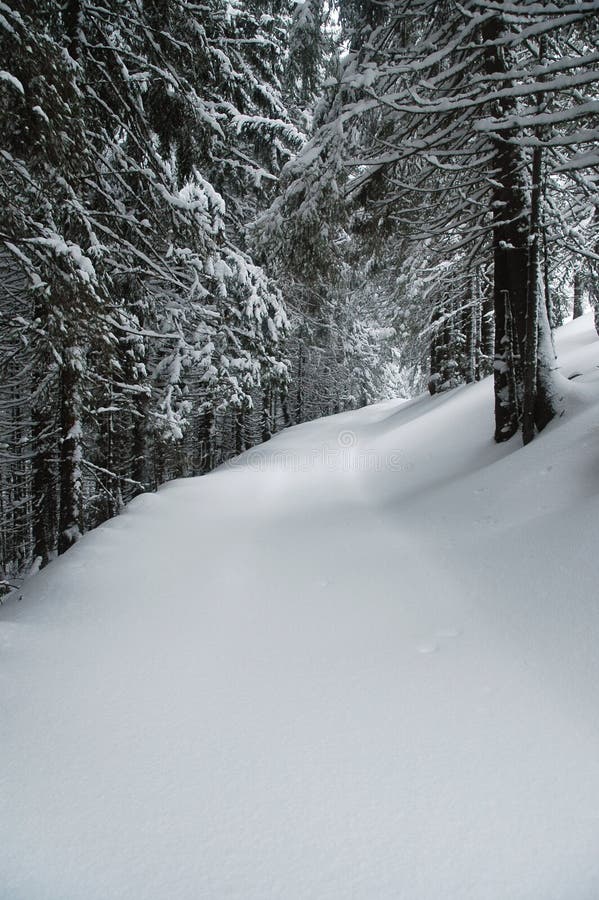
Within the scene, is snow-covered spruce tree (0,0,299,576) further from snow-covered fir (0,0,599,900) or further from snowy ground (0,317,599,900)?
snowy ground (0,317,599,900)

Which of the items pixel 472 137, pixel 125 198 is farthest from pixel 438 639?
pixel 125 198

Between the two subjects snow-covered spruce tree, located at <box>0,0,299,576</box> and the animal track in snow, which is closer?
the animal track in snow

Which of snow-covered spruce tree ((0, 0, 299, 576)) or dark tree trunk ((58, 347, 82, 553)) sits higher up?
snow-covered spruce tree ((0, 0, 299, 576))

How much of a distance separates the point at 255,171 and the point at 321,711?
34.3ft

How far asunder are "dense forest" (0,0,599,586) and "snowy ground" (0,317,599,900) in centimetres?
256

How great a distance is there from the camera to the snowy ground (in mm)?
1577

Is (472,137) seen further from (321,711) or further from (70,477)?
(70,477)

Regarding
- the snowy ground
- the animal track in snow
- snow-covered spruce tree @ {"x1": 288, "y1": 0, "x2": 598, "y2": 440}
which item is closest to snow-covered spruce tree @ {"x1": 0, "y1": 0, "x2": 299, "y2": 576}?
snow-covered spruce tree @ {"x1": 288, "y1": 0, "x2": 598, "y2": 440}

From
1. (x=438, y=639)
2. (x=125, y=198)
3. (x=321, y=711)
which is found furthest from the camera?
(x=125, y=198)

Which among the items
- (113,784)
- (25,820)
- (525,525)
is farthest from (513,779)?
(525,525)

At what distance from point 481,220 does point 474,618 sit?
7.69 meters

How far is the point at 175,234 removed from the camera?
7.12 metres

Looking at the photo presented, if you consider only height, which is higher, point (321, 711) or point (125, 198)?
point (125, 198)

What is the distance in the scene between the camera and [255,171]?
32.2 feet
